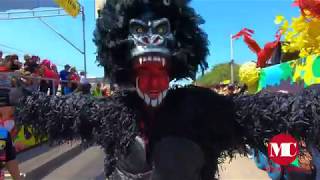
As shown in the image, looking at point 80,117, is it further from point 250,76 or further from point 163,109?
point 250,76

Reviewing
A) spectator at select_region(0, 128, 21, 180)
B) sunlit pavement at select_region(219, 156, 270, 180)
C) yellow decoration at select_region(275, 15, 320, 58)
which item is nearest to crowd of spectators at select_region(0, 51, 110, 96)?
sunlit pavement at select_region(219, 156, 270, 180)

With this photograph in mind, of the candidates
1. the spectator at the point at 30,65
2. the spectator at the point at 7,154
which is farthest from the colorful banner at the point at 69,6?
the spectator at the point at 7,154

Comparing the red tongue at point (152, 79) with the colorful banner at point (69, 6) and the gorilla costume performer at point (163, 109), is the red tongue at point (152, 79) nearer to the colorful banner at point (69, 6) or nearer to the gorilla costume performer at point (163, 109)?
the gorilla costume performer at point (163, 109)

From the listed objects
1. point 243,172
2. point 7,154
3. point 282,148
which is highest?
point 282,148

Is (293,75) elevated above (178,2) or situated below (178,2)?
below

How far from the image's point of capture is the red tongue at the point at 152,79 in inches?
88.5

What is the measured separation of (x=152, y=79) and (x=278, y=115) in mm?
548

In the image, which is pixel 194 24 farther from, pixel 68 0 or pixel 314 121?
pixel 68 0

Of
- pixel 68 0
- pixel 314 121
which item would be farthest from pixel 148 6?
pixel 68 0

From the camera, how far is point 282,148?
2.26 meters

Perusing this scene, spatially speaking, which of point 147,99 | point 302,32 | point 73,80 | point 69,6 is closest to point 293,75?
point 302,32

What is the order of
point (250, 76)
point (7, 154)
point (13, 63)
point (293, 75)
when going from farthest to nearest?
point (13, 63) → point (250, 76) → point (293, 75) → point (7, 154)

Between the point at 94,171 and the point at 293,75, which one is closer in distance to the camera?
the point at 293,75

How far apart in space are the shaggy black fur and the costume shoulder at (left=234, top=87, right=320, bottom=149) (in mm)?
282
